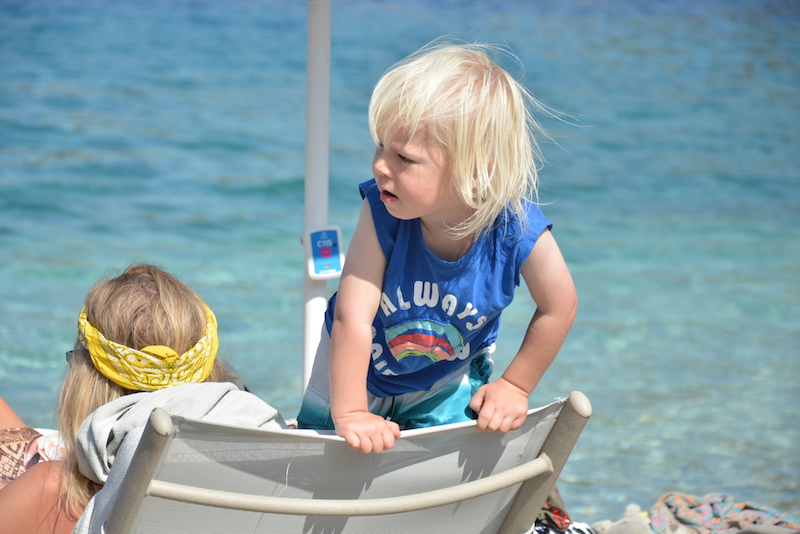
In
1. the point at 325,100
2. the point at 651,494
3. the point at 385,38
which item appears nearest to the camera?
the point at 325,100

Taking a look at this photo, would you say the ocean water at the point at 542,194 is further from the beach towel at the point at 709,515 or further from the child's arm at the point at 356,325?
the beach towel at the point at 709,515

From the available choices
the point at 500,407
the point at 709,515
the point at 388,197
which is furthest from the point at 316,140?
the point at 709,515

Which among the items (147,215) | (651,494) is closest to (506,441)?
(651,494)

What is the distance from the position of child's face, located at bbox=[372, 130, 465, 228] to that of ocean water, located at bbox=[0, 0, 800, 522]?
289 mm

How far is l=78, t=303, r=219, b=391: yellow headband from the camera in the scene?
1.73 metres

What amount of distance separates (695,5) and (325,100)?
21960 mm

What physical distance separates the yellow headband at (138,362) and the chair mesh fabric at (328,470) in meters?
0.44

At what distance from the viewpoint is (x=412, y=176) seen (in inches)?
63.2

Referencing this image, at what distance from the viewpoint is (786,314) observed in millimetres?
6730

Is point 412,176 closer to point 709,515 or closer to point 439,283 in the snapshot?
point 439,283

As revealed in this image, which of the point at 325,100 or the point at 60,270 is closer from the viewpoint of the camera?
the point at 325,100

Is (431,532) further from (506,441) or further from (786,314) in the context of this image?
(786,314)

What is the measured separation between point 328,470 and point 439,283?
1.65 feet

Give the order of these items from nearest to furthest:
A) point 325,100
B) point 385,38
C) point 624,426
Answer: point 325,100, point 624,426, point 385,38
